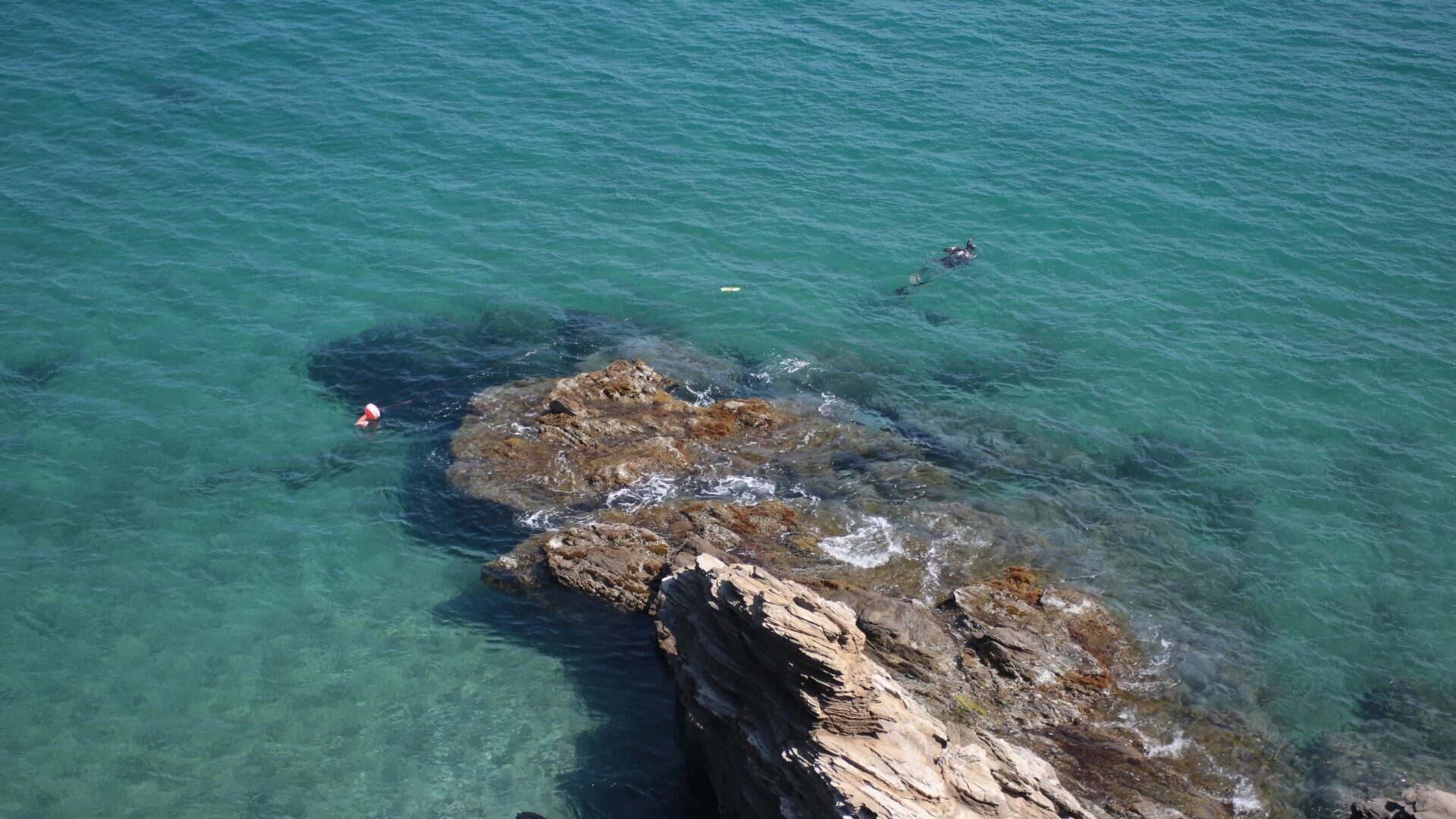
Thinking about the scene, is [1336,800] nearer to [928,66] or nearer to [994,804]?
[994,804]

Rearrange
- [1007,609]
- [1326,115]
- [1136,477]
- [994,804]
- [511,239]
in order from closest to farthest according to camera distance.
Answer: [994,804] < [1007,609] < [1136,477] < [511,239] < [1326,115]

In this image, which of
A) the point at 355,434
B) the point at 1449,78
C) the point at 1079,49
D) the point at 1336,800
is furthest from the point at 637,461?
the point at 1449,78

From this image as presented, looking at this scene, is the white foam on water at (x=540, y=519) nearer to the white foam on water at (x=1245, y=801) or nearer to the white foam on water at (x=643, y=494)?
the white foam on water at (x=643, y=494)

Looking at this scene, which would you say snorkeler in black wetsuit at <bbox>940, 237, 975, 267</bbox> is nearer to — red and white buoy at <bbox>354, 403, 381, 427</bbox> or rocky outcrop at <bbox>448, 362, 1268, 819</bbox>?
rocky outcrop at <bbox>448, 362, 1268, 819</bbox>

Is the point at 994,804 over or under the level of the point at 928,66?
under

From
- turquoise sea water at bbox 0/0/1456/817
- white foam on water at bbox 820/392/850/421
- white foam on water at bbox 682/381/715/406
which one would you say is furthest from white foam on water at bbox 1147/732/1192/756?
white foam on water at bbox 682/381/715/406

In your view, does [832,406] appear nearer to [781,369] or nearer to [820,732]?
[781,369]

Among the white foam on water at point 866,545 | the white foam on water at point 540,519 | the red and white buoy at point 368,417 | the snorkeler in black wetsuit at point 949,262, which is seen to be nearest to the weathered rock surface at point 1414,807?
the white foam on water at point 866,545
